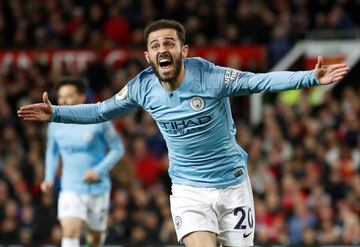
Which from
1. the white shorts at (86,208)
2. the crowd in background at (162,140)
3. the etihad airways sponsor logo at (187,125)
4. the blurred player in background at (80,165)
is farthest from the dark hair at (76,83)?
the crowd in background at (162,140)

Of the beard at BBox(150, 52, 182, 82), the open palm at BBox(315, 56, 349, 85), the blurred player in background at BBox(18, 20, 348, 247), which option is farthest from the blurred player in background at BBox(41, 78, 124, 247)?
the open palm at BBox(315, 56, 349, 85)

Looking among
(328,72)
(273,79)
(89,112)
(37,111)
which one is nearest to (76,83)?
(89,112)

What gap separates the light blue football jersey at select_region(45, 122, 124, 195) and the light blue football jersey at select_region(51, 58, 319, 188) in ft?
8.15

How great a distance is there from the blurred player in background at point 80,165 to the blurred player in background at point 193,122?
94.1 inches

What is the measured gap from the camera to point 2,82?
16219 mm

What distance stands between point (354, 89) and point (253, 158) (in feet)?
8.88

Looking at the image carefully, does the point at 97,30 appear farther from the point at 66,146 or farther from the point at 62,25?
the point at 66,146

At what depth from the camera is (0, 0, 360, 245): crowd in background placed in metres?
13.1

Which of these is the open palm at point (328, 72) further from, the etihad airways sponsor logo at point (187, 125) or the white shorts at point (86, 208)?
the white shorts at point (86, 208)

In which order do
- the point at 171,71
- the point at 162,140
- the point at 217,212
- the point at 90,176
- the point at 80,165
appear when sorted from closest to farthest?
the point at 171,71 → the point at 217,212 → the point at 90,176 → the point at 80,165 → the point at 162,140

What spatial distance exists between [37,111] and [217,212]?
1439 mm

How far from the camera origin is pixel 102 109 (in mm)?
7156

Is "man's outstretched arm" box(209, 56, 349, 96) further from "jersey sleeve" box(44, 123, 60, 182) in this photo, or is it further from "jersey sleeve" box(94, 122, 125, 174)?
"jersey sleeve" box(44, 123, 60, 182)

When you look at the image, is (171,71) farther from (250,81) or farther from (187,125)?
(250,81)
